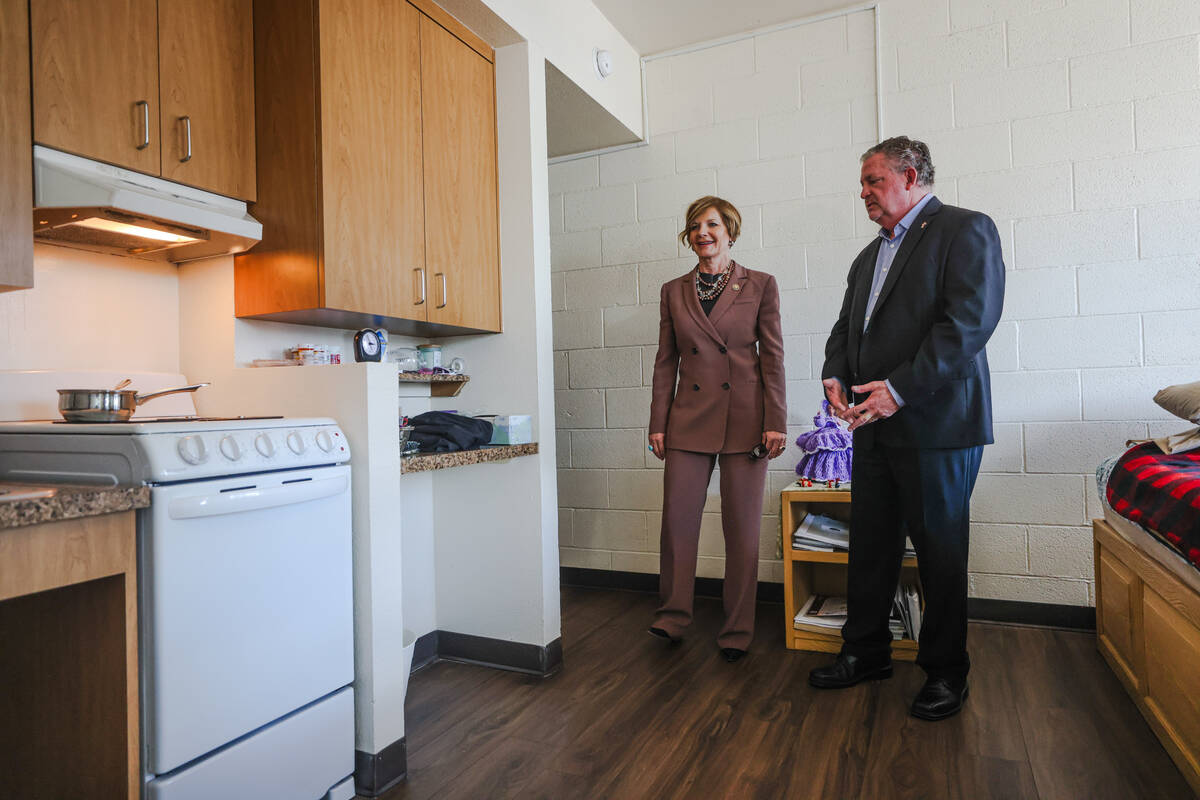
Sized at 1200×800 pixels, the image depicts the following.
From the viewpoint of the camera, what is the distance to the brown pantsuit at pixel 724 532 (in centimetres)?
263

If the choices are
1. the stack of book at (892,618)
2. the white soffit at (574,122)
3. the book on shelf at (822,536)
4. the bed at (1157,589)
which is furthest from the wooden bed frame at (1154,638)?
the white soffit at (574,122)

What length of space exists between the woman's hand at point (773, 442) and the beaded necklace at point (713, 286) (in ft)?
1.81

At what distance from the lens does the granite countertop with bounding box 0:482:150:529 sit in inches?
44.7

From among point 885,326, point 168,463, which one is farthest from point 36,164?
point 885,326

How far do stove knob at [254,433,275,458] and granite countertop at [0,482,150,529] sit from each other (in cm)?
24

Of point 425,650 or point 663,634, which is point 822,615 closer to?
point 663,634

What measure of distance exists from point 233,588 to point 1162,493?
79.5 inches

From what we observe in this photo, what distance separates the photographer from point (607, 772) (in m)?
1.79

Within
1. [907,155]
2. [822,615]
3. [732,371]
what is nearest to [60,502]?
[732,371]

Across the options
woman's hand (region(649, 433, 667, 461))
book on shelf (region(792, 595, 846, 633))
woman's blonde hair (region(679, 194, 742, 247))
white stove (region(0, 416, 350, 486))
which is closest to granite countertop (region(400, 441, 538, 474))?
white stove (region(0, 416, 350, 486))

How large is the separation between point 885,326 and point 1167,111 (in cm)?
157

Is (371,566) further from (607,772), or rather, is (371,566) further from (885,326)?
(885,326)

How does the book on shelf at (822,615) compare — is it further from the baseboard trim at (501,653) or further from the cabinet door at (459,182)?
the cabinet door at (459,182)

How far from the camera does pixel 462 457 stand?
2227 mm
